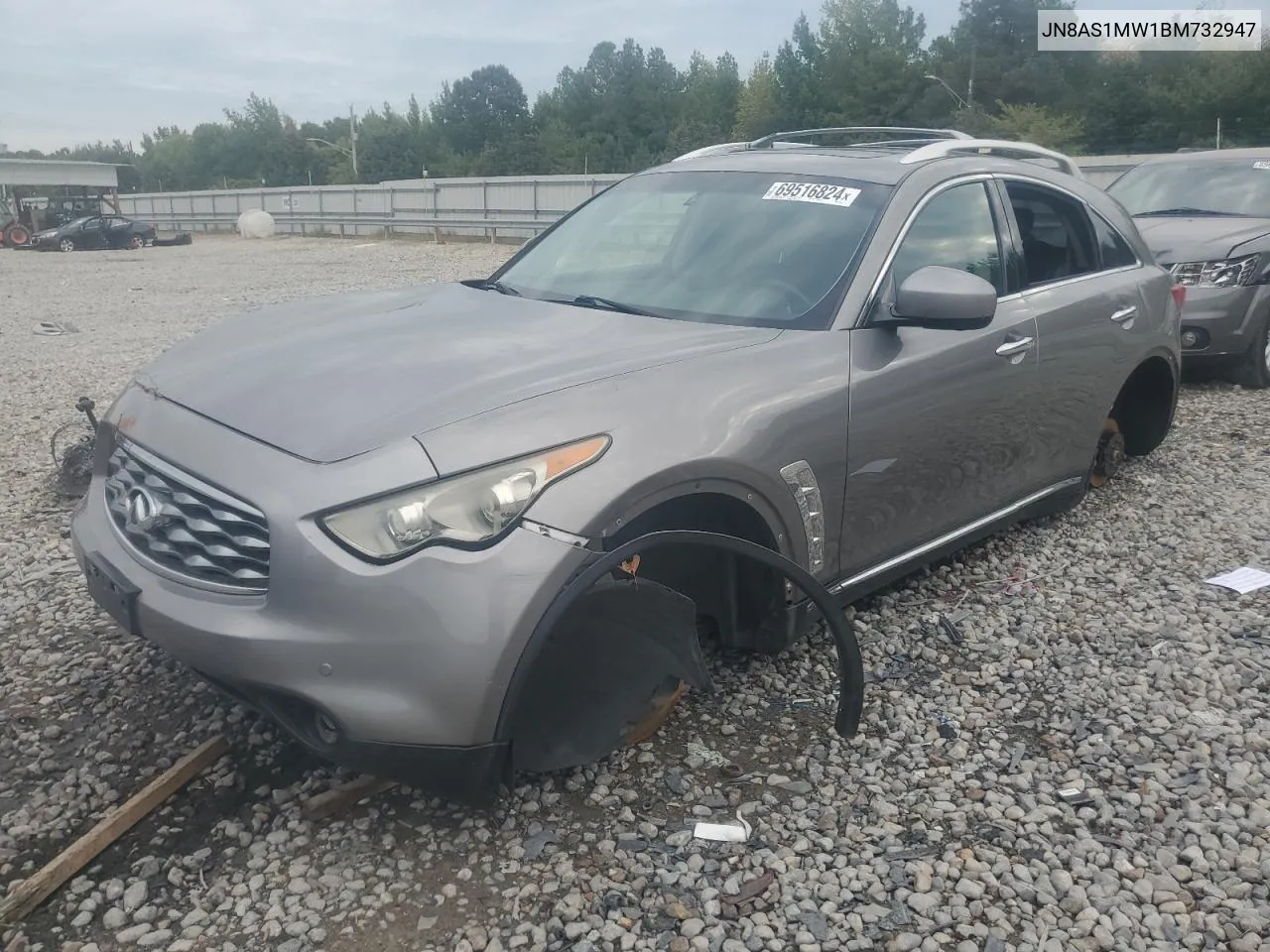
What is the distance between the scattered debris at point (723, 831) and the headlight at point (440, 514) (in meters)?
0.99

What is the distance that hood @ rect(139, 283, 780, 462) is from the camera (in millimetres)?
2609

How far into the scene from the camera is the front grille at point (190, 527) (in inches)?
96.5

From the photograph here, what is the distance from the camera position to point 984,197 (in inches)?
163

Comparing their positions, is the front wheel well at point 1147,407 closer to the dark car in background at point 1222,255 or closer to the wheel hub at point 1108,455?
the wheel hub at point 1108,455

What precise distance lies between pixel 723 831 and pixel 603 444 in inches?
41.7

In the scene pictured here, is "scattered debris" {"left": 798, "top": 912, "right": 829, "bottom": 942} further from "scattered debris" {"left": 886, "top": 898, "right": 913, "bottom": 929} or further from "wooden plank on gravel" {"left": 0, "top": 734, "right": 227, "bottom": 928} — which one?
"wooden plank on gravel" {"left": 0, "top": 734, "right": 227, "bottom": 928}

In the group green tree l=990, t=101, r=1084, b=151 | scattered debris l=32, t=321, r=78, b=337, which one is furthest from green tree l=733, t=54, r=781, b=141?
scattered debris l=32, t=321, r=78, b=337

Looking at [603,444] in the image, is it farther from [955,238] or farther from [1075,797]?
[955,238]

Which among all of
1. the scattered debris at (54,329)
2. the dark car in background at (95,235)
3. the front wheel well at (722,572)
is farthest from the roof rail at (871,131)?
the dark car in background at (95,235)

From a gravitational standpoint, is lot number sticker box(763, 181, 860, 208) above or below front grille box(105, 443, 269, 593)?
above

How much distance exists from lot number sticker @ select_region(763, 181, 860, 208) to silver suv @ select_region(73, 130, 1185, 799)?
1 centimetres

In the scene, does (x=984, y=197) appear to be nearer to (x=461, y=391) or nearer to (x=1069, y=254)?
(x=1069, y=254)

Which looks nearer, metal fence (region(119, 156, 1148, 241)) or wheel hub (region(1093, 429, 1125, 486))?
wheel hub (region(1093, 429, 1125, 486))

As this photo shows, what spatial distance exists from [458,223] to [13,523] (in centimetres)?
2571
